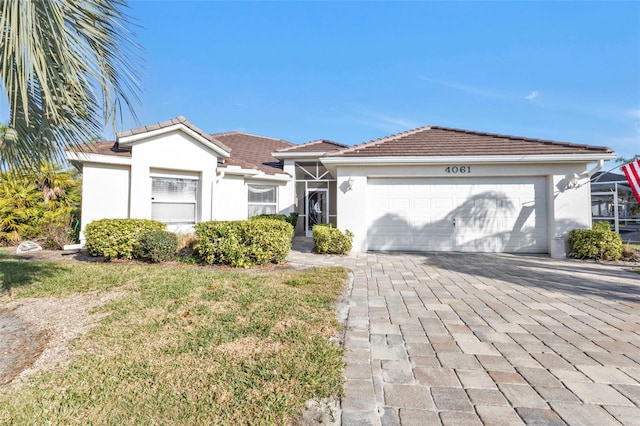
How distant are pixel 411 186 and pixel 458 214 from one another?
6.59ft

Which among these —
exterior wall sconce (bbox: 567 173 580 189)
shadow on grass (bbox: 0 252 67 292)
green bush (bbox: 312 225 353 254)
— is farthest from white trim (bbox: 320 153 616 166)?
shadow on grass (bbox: 0 252 67 292)

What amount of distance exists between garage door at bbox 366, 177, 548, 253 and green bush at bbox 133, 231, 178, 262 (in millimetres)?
6798

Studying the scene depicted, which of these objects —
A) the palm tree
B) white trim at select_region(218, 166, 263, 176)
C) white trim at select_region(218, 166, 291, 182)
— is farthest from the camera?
white trim at select_region(218, 166, 291, 182)

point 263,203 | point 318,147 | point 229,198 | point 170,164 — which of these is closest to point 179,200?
point 170,164

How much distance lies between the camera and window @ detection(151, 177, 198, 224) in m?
10.3

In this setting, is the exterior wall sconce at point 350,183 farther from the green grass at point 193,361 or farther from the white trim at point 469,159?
the green grass at point 193,361

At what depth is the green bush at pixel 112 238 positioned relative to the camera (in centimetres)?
790

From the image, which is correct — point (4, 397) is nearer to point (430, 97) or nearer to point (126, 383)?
point (126, 383)

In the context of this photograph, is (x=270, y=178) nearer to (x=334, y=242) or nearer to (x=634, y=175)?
(x=334, y=242)

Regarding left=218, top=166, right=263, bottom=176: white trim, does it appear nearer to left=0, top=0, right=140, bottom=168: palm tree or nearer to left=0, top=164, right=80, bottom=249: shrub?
left=0, top=164, right=80, bottom=249: shrub

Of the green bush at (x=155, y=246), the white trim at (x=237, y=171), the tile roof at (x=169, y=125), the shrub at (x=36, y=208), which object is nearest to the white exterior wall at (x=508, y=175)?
the white trim at (x=237, y=171)

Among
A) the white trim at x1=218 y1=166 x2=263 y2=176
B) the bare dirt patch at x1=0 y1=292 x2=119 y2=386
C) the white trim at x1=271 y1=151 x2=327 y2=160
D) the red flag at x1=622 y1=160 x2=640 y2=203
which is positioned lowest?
the bare dirt patch at x1=0 y1=292 x2=119 y2=386

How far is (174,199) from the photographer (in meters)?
10.6

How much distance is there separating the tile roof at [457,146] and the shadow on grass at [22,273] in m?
8.79
